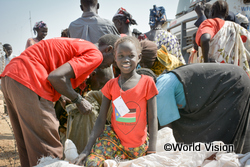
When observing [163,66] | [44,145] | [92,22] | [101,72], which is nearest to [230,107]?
[163,66]

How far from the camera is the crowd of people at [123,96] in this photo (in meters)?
1.89

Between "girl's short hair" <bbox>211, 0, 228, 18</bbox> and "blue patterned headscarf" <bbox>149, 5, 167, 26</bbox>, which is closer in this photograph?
"girl's short hair" <bbox>211, 0, 228, 18</bbox>

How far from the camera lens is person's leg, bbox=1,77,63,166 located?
1889 mm

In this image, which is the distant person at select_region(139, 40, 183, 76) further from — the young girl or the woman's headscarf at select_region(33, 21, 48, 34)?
the woman's headscarf at select_region(33, 21, 48, 34)

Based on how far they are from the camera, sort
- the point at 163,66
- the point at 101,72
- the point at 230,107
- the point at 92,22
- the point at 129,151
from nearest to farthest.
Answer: the point at 129,151, the point at 230,107, the point at 101,72, the point at 163,66, the point at 92,22

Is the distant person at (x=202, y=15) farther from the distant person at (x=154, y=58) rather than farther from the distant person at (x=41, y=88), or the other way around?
the distant person at (x=41, y=88)

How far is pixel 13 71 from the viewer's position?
194 centimetres

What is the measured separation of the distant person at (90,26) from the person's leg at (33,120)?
1.93 m

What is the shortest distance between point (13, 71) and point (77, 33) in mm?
1917

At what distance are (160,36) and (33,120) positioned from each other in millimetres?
3187

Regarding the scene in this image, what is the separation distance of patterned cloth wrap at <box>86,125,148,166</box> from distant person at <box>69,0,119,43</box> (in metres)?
2.08

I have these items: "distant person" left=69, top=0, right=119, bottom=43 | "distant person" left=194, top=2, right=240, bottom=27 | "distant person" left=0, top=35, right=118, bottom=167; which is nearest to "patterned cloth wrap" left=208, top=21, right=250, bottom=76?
"distant person" left=194, top=2, right=240, bottom=27

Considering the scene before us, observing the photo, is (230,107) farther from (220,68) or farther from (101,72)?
(101,72)

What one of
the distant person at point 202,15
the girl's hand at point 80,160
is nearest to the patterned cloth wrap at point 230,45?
the distant person at point 202,15
